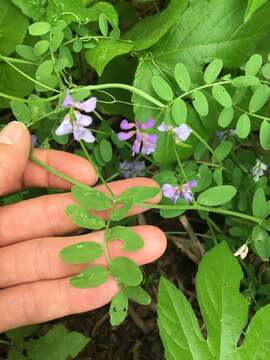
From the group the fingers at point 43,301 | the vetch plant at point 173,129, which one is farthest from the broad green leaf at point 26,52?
the fingers at point 43,301

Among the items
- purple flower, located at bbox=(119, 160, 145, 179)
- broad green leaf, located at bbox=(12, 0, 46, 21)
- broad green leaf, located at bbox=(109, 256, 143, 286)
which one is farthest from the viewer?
purple flower, located at bbox=(119, 160, 145, 179)

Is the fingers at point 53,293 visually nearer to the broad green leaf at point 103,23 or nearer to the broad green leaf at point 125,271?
the broad green leaf at point 125,271

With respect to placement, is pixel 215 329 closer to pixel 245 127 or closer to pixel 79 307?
pixel 79 307

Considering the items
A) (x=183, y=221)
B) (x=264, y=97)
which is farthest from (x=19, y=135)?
(x=183, y=221)

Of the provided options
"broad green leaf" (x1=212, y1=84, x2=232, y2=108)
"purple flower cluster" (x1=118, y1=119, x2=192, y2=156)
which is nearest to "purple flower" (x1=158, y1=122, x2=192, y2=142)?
"purple flower cluster" (x1=118, y1=119, x2=192, y2=156)

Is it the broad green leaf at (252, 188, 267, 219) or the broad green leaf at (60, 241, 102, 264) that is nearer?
the broad green leaf at (60, 241, 102, 264)

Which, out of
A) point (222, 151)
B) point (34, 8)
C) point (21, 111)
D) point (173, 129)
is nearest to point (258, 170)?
point (222, 151)

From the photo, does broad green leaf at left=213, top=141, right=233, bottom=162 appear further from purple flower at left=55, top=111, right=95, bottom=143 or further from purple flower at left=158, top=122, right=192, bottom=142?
purple flower at left=55, top=111, right=95, bottom=143
